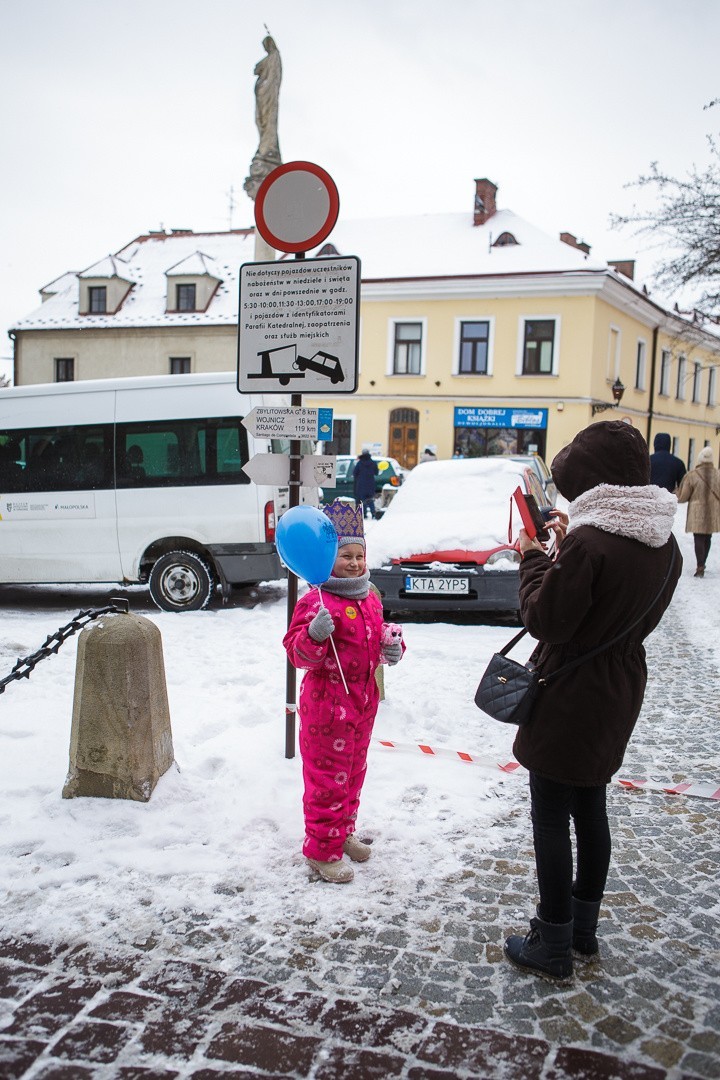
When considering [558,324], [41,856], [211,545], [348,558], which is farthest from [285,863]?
[558,324]

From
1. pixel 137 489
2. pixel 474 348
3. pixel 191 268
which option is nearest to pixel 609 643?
pixel 137 489

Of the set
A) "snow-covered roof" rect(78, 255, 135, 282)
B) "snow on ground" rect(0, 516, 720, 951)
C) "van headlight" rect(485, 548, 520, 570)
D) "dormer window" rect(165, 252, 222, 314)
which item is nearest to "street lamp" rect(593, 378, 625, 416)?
"dormer window" rect(165, 252, 222, 314)

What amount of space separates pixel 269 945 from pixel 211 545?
680 cm

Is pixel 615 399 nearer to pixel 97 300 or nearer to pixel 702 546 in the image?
pixel 702 546

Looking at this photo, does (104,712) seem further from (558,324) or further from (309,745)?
(558,324)

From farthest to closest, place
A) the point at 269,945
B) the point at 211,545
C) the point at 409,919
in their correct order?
the point at 211,545, the point at 409,919, the point at 269,945

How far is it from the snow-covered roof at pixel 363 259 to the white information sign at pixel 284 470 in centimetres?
2739

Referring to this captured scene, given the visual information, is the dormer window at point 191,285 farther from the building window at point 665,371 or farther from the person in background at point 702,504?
the person in background at point 702,504

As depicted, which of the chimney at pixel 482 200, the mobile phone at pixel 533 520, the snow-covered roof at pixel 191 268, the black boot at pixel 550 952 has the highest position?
the chimney at pixel 482 200

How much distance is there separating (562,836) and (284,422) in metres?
2.65

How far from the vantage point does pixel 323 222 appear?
4594 mm

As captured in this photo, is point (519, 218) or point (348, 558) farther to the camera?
point (519, 218)

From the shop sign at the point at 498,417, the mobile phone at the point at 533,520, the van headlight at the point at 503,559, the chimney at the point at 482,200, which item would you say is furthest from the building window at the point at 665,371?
the mobile phone at the point at 533,520

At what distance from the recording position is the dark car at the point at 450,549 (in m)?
8.52
